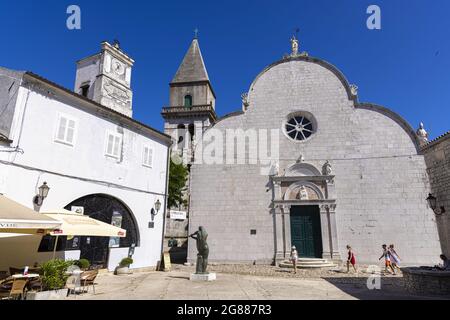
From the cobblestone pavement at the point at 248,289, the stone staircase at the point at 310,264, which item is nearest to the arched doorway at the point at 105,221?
the cobblestone pavement at the point at 248,289

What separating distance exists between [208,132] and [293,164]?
5.72 m

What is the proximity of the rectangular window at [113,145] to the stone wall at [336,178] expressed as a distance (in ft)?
18.1

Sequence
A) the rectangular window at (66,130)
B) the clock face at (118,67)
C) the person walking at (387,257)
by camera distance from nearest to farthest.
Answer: the rectangular window at (66,130), the person walking at (387,257), the clock face at (118,67)

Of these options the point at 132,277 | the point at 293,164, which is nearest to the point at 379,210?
the point at 293,164

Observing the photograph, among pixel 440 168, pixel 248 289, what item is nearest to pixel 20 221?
pixel 248 289

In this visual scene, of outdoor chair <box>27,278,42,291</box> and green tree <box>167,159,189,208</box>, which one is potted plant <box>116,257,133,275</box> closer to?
outdoor chair <box>27,278,42,291</box>

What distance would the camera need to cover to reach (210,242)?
16531 mm

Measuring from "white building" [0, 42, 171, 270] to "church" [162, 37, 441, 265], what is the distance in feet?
11.2

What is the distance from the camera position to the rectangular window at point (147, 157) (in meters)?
14.7

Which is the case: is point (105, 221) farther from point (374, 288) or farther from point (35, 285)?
point (374, 288)

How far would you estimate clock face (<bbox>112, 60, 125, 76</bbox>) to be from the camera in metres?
29.1

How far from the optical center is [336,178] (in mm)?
16422

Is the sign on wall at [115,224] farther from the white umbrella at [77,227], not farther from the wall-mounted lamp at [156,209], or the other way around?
the white umbrella at [77,227]

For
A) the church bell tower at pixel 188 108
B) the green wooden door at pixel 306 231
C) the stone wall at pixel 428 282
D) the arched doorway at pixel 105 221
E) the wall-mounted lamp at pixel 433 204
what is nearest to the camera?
the stone wall at pixel 428 282
